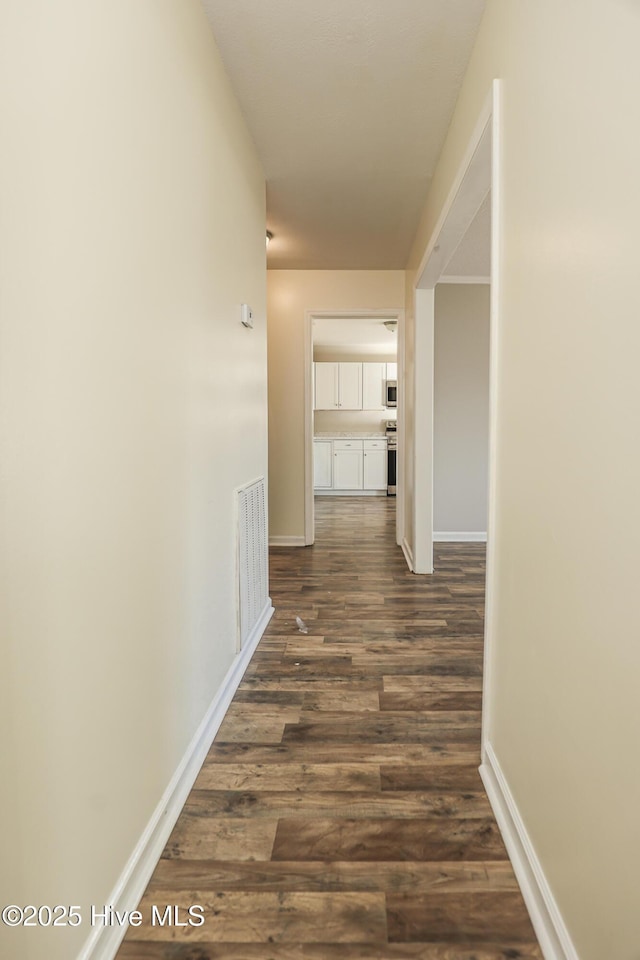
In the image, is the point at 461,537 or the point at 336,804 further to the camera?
the point at 461,537

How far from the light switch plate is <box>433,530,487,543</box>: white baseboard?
3336 mm

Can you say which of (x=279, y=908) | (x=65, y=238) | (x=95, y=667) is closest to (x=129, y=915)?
(x=279, y=908)

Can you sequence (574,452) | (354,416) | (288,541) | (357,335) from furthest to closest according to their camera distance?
(354,416), (357,335), (288,541), (574,452)

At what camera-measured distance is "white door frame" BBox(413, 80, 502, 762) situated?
160 centimetres

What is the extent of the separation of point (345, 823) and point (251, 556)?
1.34m

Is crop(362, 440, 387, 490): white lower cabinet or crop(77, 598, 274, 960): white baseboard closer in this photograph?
crop(77, 598, 274, 960): white baseboard

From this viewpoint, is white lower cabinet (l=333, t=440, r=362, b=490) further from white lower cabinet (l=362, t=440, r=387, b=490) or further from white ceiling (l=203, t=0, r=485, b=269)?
white ceiling (l=203, t=0, r=485, b=269)

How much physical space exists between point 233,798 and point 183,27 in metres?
2.40

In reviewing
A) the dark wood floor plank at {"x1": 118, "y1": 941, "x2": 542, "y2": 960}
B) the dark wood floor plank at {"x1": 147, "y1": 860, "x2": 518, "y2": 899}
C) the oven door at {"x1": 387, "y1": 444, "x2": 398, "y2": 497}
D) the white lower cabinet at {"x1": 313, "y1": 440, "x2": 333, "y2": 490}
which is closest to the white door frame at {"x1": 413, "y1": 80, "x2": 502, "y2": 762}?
the dark wood floor plank at {"x1": 147, "y1": 860, "x2": 518, "y2": 899}

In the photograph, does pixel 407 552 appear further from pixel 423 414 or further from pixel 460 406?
pixel 460 406

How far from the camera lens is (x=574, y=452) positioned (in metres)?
1.03

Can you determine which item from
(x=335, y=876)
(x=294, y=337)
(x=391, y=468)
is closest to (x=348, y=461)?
(x=391, y=468)

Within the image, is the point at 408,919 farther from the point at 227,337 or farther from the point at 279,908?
the point at 227,337

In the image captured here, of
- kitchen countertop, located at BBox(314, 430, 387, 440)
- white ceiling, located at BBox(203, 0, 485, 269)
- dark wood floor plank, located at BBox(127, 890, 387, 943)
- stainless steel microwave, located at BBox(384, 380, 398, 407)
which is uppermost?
white ceiling, located at BBox(203, 0, 485, 269)
